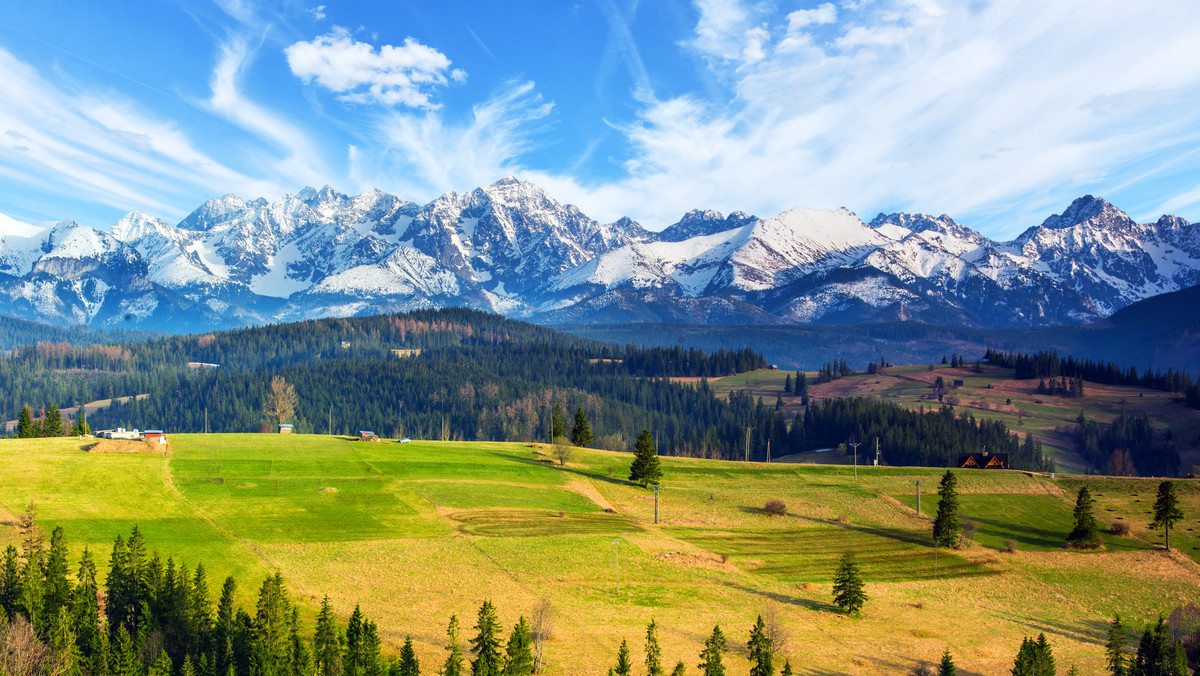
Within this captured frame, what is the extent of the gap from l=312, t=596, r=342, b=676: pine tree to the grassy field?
20.6 feet

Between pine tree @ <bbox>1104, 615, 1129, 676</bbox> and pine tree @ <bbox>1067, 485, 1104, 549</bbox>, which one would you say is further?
pine tree @ <bbox>1067, 485, 1104, 549</bbox>

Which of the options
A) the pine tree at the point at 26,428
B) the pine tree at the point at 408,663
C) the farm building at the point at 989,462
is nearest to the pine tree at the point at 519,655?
the pine tree at the point at 408,663

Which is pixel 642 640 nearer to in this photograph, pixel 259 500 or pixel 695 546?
pixel 695 546

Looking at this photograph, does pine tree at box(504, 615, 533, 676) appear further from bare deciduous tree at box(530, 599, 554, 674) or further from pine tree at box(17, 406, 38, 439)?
pine tree at box(17, 406, 38, 439)

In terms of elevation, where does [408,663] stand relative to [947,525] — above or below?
below

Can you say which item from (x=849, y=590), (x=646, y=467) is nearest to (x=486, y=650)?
(x=849, y=590)

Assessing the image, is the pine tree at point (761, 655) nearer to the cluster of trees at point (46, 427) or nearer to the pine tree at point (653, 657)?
the pine tree at point (653, 657)

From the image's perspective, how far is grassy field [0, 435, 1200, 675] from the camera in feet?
232

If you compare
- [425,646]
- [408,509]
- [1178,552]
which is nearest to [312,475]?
[408,509]

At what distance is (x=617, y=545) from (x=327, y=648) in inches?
1580

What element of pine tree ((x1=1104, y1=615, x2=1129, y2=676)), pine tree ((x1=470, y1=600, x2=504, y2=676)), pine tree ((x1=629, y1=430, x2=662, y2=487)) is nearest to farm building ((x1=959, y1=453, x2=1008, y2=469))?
pine tree ((x1=629, y1=430, x2=662, y2=487))

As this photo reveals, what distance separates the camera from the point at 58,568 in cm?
6500

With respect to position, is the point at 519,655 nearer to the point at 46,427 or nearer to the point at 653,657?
the point at 653,657

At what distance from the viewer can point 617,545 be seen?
89.9 m
